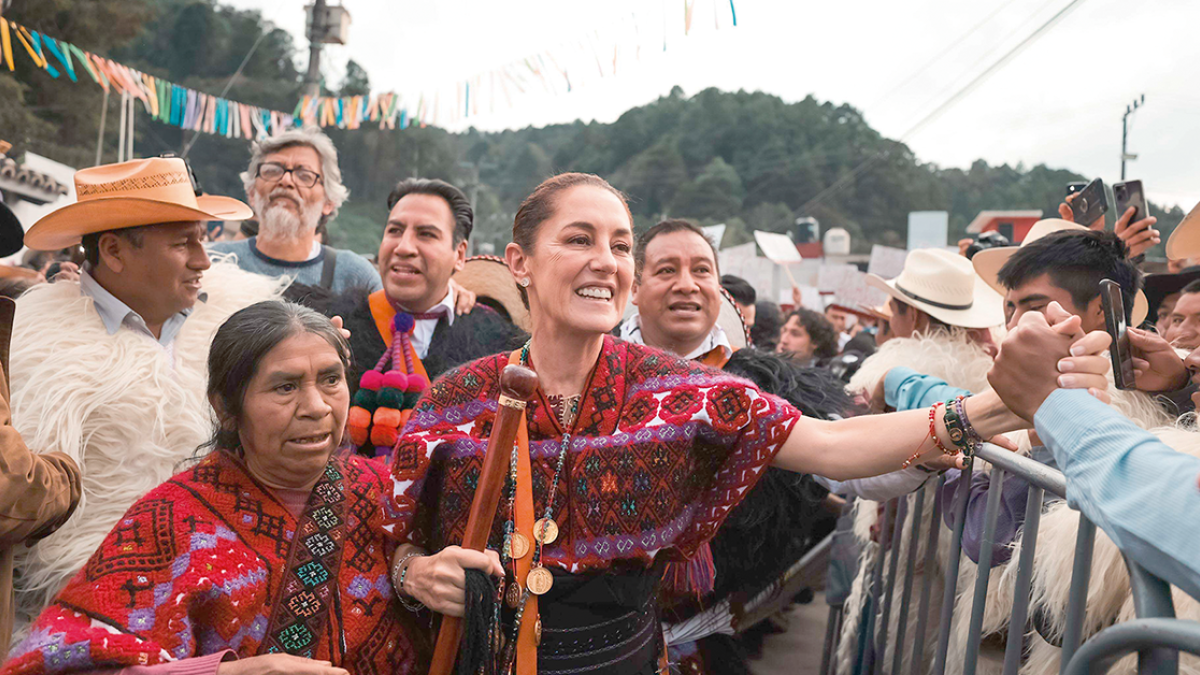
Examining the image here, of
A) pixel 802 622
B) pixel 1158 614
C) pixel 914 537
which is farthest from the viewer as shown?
pixel 802 622

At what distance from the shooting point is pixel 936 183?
49156 millimetres

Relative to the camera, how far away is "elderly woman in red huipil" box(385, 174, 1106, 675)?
6.07 feet

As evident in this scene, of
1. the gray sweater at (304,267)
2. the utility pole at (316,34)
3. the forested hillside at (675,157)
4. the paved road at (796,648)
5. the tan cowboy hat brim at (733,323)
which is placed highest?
the forested hillside at (675,157)

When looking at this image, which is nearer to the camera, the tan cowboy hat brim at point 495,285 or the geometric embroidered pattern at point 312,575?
the geometric embroidered pattern at point 312,575

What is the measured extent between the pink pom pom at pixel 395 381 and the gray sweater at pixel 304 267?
123 centimetres

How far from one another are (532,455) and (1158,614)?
1238 mm

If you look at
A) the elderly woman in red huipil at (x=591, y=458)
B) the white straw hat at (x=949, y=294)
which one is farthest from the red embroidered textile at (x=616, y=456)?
the white straw hat at (x=949, y=294)

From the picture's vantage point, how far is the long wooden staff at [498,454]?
1763 mm

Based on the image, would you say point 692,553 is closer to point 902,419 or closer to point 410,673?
point 902,419

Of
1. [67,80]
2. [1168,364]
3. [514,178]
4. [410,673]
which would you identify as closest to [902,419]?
[1168,364]

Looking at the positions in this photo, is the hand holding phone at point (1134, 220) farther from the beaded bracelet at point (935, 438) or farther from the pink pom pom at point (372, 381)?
the pink pom pom at point (372, 381)

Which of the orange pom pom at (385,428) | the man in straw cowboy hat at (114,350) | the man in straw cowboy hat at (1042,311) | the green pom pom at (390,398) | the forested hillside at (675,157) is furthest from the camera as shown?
the forested hillside at (675,157)

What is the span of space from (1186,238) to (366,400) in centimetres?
261

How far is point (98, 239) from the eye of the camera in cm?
271
